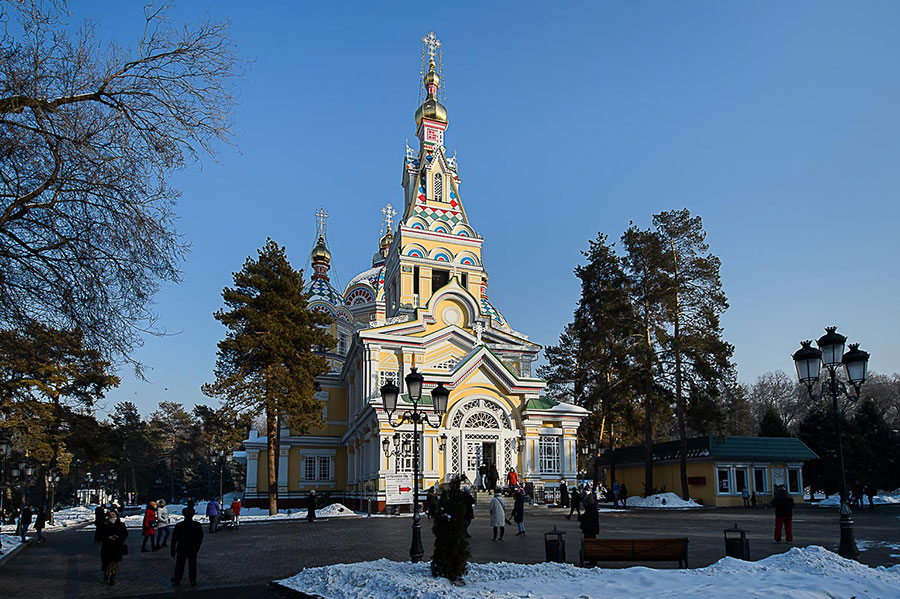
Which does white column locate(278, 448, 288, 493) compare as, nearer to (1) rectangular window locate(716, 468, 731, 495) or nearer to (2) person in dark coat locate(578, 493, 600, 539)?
(1) rectangular window locate(716, 468, 731, 495)

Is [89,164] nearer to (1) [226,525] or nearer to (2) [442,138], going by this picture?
(1) [226,525]

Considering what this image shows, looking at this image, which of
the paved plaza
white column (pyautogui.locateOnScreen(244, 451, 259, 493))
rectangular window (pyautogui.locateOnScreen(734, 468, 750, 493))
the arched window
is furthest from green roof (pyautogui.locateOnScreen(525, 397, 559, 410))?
white column (pyautogui.locateOnScreen(244, 451, 259, 493))

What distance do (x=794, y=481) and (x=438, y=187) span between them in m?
29.9

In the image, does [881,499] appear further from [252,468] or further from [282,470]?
[252,468]

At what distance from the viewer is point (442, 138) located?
169 ft

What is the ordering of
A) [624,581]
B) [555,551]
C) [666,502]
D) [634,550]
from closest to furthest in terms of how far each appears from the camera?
[624,581] → [634,550] → [555,551] → [666,502]

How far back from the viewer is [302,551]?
55.9ft

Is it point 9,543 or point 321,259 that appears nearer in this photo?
point 9,543

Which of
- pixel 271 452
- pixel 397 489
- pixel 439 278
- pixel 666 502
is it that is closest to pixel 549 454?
pixel 666 502

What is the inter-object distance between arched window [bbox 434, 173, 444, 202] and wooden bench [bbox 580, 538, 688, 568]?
128 ft

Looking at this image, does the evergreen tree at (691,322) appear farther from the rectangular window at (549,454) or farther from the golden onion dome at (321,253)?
the golden onion dome at (321,253)

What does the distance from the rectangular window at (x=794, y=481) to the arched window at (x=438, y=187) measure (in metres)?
28.6

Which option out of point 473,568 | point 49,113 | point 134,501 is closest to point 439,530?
point 473,568

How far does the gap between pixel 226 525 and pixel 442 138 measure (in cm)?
3467
